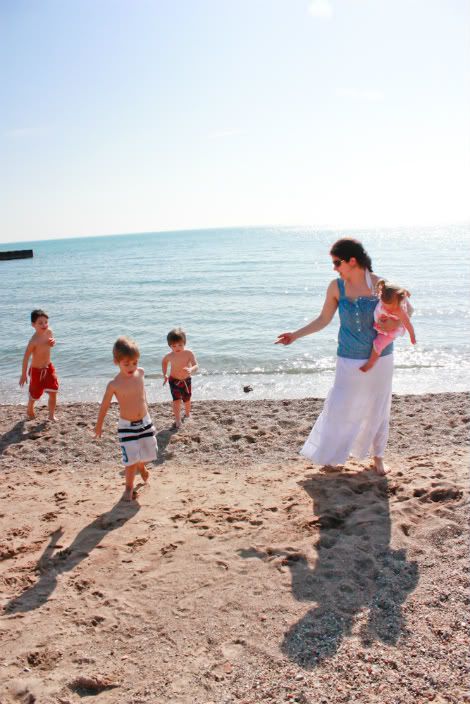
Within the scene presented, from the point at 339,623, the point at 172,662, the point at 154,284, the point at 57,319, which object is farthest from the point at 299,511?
the point at 154,284

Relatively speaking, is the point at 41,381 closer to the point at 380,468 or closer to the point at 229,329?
the point at 380,468

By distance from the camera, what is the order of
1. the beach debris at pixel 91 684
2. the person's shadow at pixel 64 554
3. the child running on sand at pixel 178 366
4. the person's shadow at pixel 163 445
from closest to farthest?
the beach debris at pixel 91 684 < the person's shadow at pixel 64 554 < the person's shadow at pixel 163 445 < the child running on sand at pixel 178 366

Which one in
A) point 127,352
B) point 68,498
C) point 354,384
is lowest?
point 68,498

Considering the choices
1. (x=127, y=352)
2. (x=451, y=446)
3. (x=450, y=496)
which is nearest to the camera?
(x=450, y=496)

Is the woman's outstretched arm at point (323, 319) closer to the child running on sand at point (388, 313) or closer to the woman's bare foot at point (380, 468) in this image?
the child running on sand at point (388, 313)

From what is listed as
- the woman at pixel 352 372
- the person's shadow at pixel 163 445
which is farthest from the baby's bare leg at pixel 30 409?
the woman at pixel 352 372

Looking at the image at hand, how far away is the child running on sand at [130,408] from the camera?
4.80m

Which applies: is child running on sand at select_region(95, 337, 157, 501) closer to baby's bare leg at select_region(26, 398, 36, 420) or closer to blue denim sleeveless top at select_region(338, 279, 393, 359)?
blue denim sleeveless top at select_region(338, 279, 393, 359)

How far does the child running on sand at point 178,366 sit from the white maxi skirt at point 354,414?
109 inches


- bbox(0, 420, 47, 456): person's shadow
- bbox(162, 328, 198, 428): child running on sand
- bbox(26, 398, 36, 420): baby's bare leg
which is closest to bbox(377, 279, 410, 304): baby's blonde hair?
bbox(162, 328, 198, 428): child running on sand

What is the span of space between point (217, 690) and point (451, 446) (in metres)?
4.26

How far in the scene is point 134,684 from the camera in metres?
2.68

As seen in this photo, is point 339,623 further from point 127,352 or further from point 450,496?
point 127,352

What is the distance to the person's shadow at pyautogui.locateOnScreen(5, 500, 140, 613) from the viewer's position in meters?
3.44
